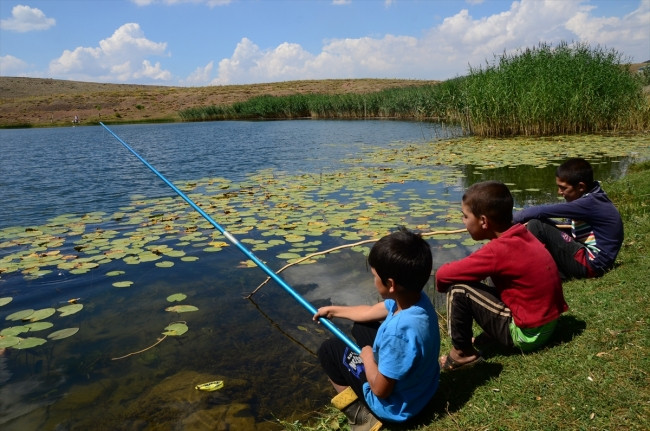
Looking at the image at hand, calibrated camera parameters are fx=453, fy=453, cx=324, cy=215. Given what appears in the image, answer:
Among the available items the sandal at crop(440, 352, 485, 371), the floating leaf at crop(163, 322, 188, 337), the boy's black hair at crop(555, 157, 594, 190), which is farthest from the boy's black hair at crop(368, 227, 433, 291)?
the floating leaf at crop(163, 322, 188, 337)

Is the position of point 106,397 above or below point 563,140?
below

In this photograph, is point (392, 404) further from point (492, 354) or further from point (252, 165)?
point (252, 165)

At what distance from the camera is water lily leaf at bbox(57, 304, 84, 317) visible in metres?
3.84

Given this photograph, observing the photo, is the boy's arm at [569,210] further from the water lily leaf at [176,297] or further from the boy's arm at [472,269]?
the water lily leaf at [176,297]

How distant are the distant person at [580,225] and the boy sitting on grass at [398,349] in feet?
5.93

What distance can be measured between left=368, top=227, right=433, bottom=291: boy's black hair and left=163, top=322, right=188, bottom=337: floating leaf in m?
2.19

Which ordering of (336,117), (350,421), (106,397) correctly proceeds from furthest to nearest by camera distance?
(336,117)
(106,397)
(350,421)

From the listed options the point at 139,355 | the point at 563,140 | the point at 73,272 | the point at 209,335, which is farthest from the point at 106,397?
the point at 563,140

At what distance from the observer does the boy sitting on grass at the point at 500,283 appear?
229cm

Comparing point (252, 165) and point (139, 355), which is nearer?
point (139, 355)

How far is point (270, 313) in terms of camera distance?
12.6 ft

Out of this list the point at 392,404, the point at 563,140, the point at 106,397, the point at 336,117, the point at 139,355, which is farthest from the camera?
the point at 336,117

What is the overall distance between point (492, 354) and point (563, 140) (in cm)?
1129

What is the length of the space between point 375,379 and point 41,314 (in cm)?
320
